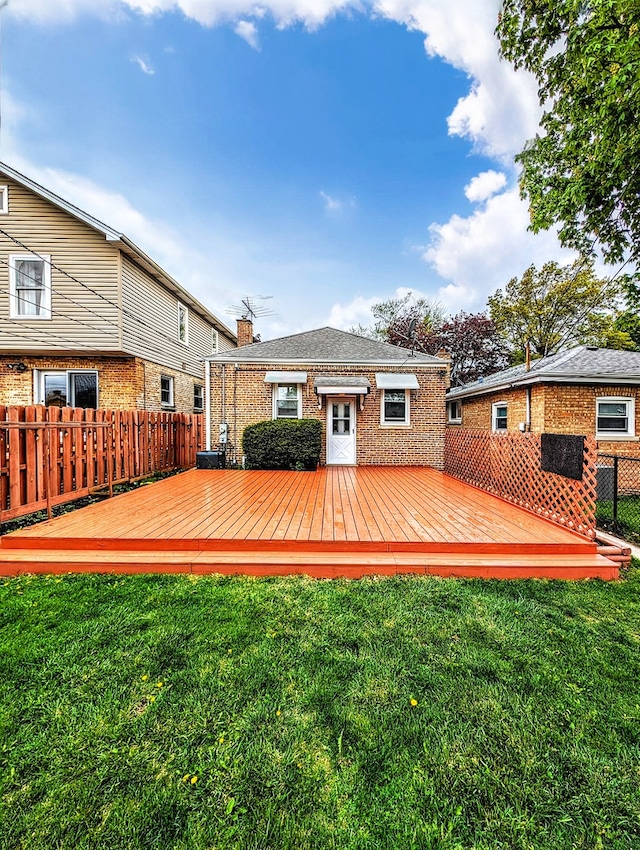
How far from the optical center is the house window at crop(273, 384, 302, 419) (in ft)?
37.8

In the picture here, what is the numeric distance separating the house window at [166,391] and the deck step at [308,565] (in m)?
9.99

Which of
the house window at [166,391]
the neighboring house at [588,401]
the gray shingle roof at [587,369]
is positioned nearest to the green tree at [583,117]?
the gray shingle roof at [587,369]

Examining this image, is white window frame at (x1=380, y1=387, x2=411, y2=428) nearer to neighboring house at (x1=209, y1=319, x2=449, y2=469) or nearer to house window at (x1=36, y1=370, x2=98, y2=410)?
neighboring house at (x1=209, y1=319, x2=449, y2=469)

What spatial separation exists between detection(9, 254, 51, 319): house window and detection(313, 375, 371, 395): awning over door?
844 cm

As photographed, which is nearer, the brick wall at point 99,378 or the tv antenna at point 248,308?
the brick wall at point 99,378

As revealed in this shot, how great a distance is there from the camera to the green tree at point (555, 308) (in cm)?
2131

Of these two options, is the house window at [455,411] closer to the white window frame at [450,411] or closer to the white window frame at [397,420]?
the white window frame at [450,411]

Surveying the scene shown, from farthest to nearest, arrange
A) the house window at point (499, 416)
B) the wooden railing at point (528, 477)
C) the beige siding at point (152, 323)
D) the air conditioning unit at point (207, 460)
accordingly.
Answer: the house window at point (499, 416)
the beige siding at point (152, 323)
the air conditioning unit at point (207, 460)
the wooden railing at point (528, 477)

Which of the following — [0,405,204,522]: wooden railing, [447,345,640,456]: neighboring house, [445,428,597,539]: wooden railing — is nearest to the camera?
[445,428,597,539]: wooden railing

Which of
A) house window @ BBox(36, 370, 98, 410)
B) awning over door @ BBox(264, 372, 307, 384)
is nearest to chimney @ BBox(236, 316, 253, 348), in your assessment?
awning over door @ BBox(264, 372, 307, 384)

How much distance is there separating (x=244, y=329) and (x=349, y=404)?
5488 mm

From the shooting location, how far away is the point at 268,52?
1262 cm

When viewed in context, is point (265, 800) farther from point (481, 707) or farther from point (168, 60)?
point (168, 60)

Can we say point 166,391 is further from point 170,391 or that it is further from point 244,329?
point 244,329
